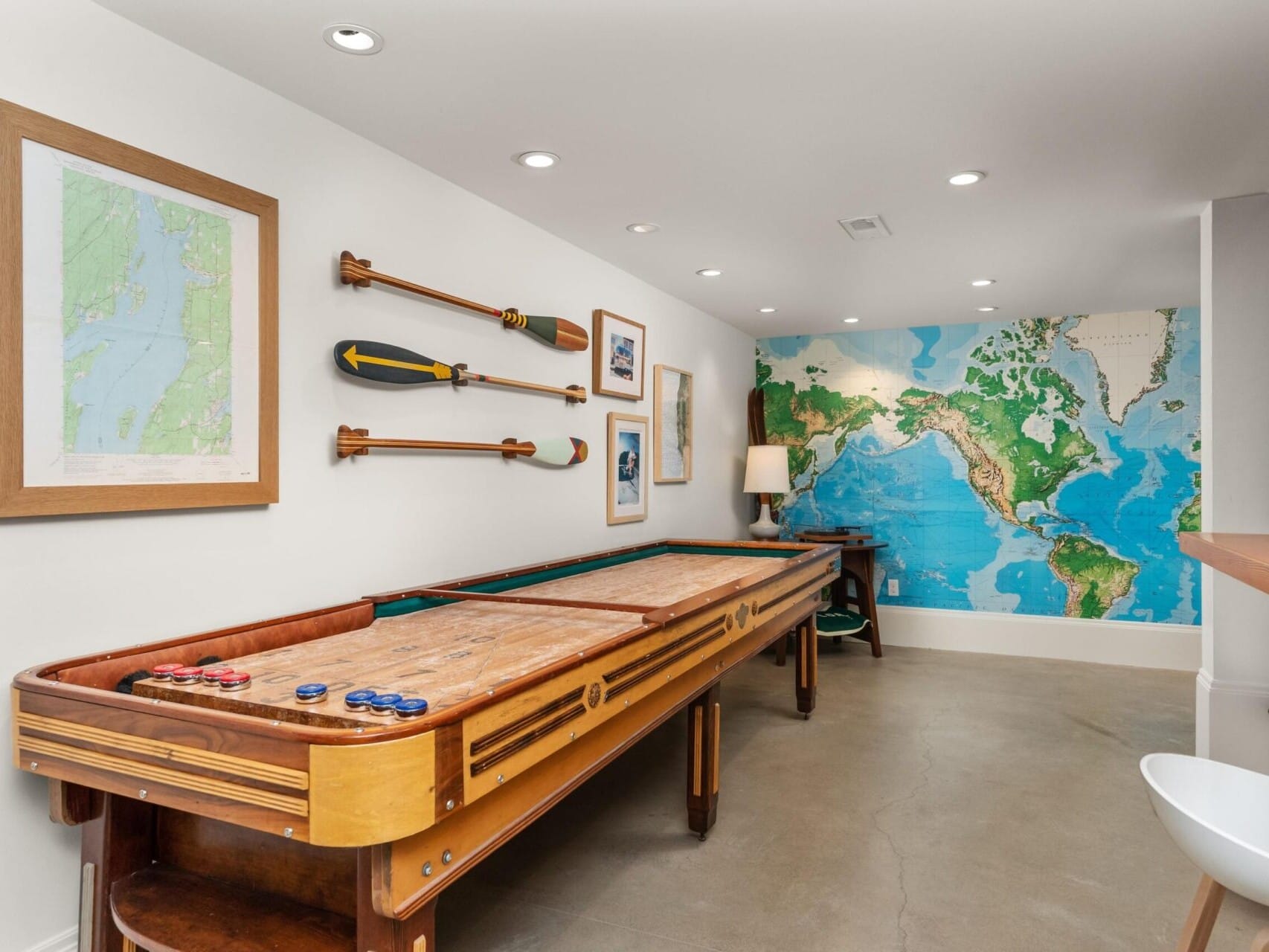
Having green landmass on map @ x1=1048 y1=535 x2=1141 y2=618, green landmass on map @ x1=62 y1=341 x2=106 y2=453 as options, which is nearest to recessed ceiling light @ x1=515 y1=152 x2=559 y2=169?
green landmass on map @ x1=62 y1=341 x2=106 y2=453

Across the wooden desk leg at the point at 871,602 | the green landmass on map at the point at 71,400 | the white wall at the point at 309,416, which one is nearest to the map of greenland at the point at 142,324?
the green landmass on map at the point at 71,400

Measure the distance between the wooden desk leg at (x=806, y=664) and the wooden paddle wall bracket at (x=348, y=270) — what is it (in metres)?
2.72

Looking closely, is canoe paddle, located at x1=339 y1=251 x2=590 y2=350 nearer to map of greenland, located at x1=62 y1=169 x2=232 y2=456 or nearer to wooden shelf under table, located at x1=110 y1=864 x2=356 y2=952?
map of greenland, located at x1=62 y1=169 x2=232 y2=456

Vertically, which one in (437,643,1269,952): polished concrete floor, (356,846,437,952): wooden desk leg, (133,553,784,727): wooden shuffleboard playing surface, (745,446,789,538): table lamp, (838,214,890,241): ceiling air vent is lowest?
(437,643,1269,952): polished concrete floor

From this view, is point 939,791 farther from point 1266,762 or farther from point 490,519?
point 490,519

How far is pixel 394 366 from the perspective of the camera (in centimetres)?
262

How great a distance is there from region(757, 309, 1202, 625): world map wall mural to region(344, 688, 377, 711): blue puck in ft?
17.2

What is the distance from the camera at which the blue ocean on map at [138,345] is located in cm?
181

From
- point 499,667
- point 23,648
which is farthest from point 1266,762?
point 23,648

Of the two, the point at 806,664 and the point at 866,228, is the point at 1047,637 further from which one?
the point at 866,228

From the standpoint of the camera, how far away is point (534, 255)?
3498 mm

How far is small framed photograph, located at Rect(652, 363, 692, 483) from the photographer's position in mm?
4680

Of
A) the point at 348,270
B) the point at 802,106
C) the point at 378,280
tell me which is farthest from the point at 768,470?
the point at 348,270

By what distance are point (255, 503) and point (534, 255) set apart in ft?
5.89
